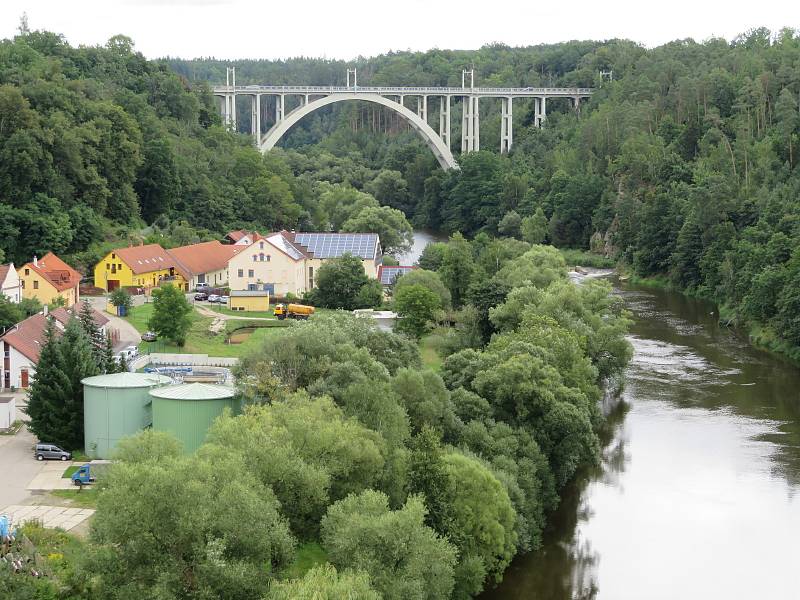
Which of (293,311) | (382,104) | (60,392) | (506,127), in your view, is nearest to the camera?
(60,392)

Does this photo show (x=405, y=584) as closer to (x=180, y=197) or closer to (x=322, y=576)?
(x=322, y=576)

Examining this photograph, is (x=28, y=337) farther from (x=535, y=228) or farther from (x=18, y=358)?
(x=535, y=228)

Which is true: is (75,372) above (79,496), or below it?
above

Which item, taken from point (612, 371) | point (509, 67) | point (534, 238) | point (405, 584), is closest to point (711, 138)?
point (534, 238)

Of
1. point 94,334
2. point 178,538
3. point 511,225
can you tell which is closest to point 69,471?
point 94,334

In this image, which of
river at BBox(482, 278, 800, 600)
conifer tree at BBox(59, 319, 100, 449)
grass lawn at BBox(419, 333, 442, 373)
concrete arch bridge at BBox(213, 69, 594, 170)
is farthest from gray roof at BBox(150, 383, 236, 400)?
concrete arch bridge at BBox(213, 69, 594, 170)

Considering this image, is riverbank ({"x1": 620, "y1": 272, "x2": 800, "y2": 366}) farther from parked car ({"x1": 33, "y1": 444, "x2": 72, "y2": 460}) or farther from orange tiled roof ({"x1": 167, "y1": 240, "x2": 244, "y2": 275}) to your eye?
parked car ({"x1": 33, "y1": 444, "x2": 72, "y2": 460})

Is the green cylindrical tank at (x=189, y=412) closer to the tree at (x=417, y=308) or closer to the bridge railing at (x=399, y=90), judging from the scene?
the tree at (x=417, y=308)
